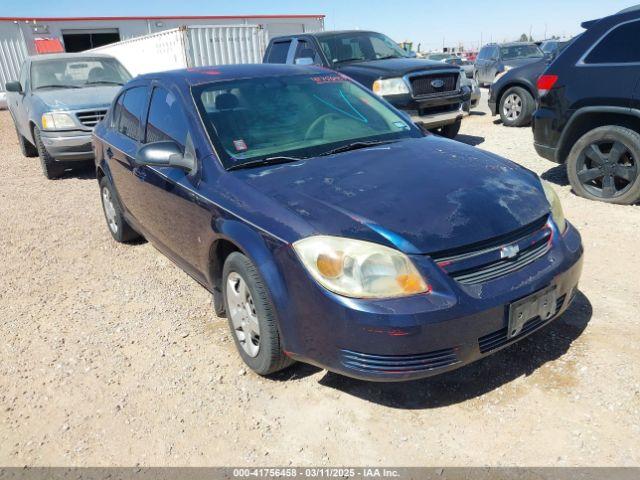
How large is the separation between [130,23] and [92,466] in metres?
27.8

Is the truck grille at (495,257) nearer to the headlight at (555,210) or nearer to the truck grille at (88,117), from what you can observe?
the headlight at (555,210)

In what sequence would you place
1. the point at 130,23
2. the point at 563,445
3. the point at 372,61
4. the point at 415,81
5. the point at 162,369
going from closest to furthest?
the point at 563,445
the point at 162,369
the point at 415,81
the point at 372,61
the point at 130,23

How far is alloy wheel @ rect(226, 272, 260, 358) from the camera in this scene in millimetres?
2811

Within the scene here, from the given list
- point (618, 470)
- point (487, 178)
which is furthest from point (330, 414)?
point (487, 178)

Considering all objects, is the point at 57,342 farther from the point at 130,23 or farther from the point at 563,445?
the point at 130,23

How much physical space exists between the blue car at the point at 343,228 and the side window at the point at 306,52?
5289 mm

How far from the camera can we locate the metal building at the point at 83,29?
2267 centimetres

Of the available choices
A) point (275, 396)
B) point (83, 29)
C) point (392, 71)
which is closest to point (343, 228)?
point (275, 396)

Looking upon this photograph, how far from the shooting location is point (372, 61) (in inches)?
344

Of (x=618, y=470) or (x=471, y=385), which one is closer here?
(x=618, y=470)

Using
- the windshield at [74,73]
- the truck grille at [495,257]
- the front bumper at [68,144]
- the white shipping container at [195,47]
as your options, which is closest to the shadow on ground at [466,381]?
the truck grille at [495,257]

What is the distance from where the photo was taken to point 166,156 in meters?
3.14

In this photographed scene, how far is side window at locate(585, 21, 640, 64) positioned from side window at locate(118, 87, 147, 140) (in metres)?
4.33

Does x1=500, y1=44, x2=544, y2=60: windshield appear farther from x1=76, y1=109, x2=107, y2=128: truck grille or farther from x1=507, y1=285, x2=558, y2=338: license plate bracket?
x1=507, y1=285, x2=558, y2=338: license plate bracket
